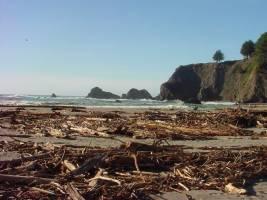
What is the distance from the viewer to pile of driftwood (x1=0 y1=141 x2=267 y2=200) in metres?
7.45

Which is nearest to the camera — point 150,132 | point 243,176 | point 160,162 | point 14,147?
point 243,176

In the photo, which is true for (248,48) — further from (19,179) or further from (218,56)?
(19,179)

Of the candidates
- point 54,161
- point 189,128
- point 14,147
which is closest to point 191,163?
point 54,161

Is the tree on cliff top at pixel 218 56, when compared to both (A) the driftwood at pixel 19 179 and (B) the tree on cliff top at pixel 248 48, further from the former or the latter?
(A) the driftwood at pixel 19 179

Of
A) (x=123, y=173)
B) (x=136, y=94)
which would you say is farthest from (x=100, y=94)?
(x=123, y=173)

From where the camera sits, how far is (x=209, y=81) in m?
161

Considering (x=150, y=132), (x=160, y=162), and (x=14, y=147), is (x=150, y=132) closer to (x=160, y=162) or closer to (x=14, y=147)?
(x=14, y=147)

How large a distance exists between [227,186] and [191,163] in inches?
74.1

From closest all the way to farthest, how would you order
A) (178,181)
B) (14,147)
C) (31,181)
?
(31,181) → (178,181) → (14,147)

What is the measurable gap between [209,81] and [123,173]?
154231 millimetres

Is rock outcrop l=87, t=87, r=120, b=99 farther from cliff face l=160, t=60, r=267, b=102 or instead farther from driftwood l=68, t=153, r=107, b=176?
driftwood l=68, t=153, r=107, b=176

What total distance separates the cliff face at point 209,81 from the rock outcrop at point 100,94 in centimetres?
2458

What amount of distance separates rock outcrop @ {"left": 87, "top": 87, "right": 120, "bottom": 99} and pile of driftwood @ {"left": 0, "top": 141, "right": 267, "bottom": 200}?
6649 inches

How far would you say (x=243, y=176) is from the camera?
9086mm
